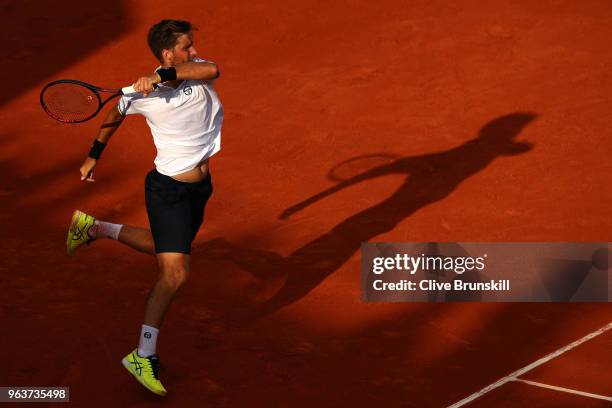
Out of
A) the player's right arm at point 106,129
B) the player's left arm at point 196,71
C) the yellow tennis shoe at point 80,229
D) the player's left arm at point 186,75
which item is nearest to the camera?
the player's left arm at point 186,75

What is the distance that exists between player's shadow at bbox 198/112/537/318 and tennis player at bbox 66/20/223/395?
1.36 metres

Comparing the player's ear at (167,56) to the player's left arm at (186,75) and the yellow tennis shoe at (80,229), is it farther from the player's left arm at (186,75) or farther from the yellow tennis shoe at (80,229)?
the yellow tennis shoe at (80,229)

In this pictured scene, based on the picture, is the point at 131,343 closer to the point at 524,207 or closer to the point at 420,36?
the point at 524,207

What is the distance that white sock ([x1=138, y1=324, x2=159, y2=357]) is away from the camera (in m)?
7.74

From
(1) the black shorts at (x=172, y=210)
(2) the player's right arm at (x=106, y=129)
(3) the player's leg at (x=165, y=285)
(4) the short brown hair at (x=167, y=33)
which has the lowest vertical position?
(3) the player's leg at (x=165, y=285)

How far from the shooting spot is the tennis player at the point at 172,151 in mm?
7742

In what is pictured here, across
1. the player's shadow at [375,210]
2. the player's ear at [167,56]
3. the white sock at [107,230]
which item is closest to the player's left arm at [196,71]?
the player's ear at [167,56]

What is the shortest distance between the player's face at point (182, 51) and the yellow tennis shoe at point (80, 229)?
5.88ft

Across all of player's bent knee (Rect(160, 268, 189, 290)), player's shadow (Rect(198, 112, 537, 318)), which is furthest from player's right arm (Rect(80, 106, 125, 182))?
player's shadow (Rect(198, 112, 537, 318))

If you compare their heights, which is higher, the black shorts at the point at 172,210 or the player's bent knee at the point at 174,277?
the black shorts at the point at 172,210

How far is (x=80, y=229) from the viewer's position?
9094mm

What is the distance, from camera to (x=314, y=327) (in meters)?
8.90

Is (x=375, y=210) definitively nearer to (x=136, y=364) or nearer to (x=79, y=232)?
(x=79, y=232)

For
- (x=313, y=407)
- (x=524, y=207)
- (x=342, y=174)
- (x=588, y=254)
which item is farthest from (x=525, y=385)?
(x=342, y=174)
